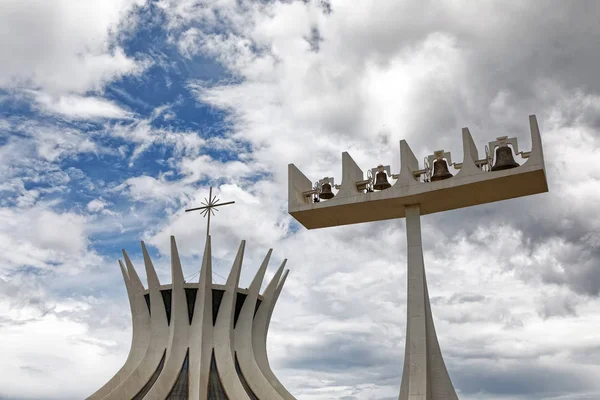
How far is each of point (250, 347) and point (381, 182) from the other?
968 cm

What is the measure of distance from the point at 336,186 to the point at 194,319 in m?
8.92

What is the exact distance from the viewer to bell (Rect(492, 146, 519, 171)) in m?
19.4

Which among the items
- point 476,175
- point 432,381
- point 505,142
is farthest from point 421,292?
point 505,142

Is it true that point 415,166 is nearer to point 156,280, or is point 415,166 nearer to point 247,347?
point 247,347

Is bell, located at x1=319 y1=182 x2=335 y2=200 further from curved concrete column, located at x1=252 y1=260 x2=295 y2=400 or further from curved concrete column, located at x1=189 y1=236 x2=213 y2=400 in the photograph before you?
curved concrete column, located at x1=252 y1=260 x2=295 y2=400

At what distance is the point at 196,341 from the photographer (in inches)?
1013

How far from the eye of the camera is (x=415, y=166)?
21.4 metres

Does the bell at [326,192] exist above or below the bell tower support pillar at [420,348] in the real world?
above

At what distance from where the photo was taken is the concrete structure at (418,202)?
19.0m

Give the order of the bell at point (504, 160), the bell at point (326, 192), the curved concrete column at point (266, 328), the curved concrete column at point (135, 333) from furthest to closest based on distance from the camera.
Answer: the curved concrete column at point (266, 328)
the curved concrete column at point (135, 333)
the bell at point (326, 192)
the bell at point (504, 160)

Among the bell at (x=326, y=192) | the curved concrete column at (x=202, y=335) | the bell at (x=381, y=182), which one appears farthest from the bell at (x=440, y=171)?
the curved concrete column at (x=202, y=335)

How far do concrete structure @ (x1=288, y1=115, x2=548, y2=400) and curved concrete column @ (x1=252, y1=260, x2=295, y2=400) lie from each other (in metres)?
7.26

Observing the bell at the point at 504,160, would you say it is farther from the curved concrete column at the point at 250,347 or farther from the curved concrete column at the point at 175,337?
the curved concrete column at the point at 175,337

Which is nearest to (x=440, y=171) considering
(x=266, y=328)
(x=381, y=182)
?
(x=381, y=182)
